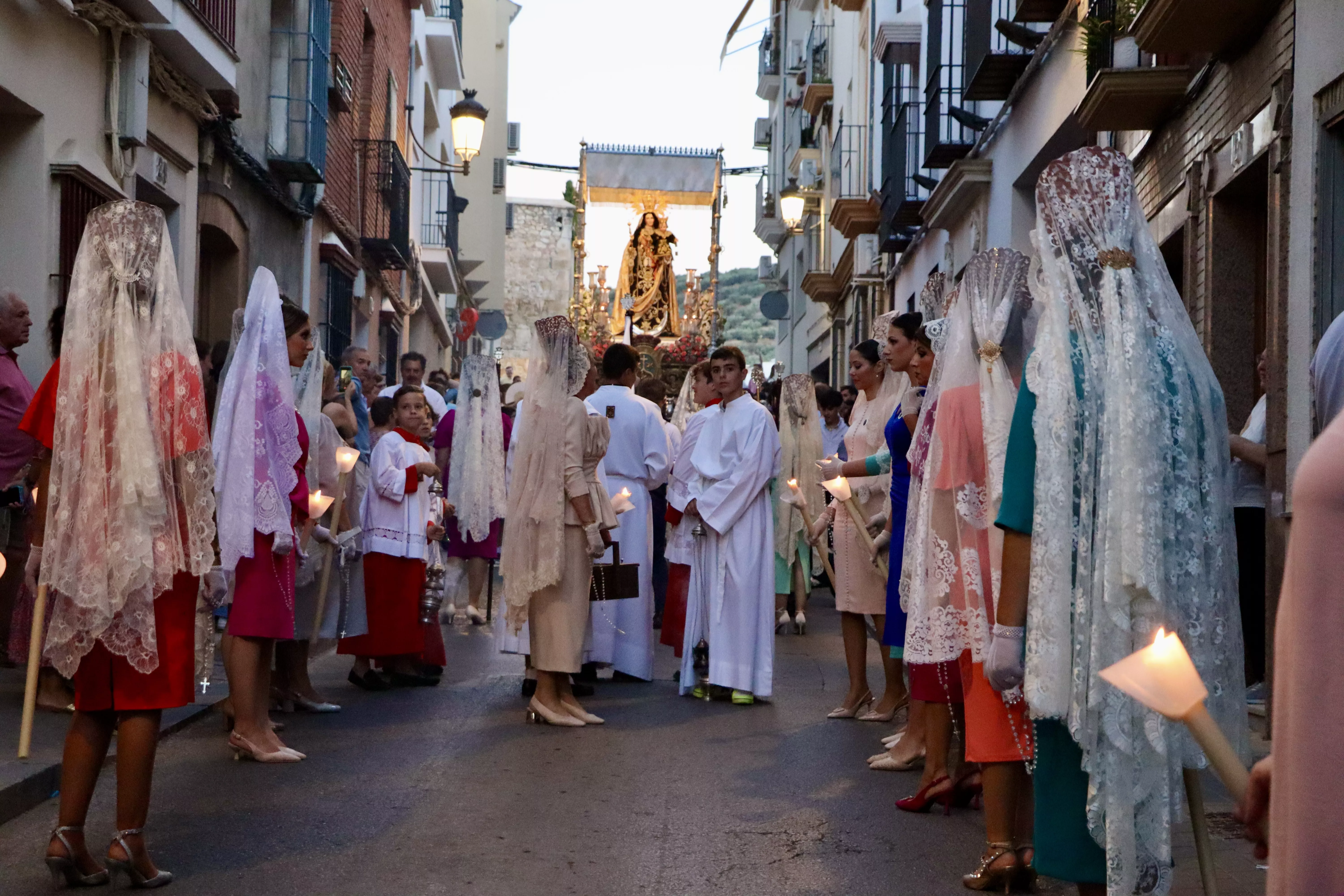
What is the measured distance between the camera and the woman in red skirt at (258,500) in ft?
23.2

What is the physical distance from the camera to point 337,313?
20.8m

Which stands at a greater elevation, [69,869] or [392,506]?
[392,506]

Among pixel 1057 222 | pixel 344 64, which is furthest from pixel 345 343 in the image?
pixel 1057 222

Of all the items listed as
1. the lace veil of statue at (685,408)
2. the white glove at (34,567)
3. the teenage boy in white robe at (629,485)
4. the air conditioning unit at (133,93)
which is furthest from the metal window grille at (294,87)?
the white glove at (34,567)

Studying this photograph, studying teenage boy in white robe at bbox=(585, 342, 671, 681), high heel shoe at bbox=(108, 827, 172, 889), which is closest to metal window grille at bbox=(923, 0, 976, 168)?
teenage boy in white robe at bbox=(585, 342, 671, 681)

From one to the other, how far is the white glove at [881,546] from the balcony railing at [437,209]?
23246 mm

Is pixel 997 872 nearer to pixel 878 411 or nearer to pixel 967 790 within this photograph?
pixel 967 790

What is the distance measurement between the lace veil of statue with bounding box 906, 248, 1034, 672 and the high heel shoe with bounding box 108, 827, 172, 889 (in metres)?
2.57

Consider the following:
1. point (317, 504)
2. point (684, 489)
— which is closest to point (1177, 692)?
point (317, 504)

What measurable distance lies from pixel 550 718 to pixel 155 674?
366cm

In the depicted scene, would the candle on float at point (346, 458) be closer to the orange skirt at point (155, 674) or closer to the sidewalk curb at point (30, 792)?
the sidewalk curb at point (30, 792)

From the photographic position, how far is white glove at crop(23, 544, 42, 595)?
5.34 m

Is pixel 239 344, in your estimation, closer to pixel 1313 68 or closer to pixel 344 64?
pixel 1313 68

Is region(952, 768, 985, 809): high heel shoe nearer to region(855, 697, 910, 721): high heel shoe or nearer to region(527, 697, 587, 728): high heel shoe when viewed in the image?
region(855, 697, 910, 721): high heel shoe
